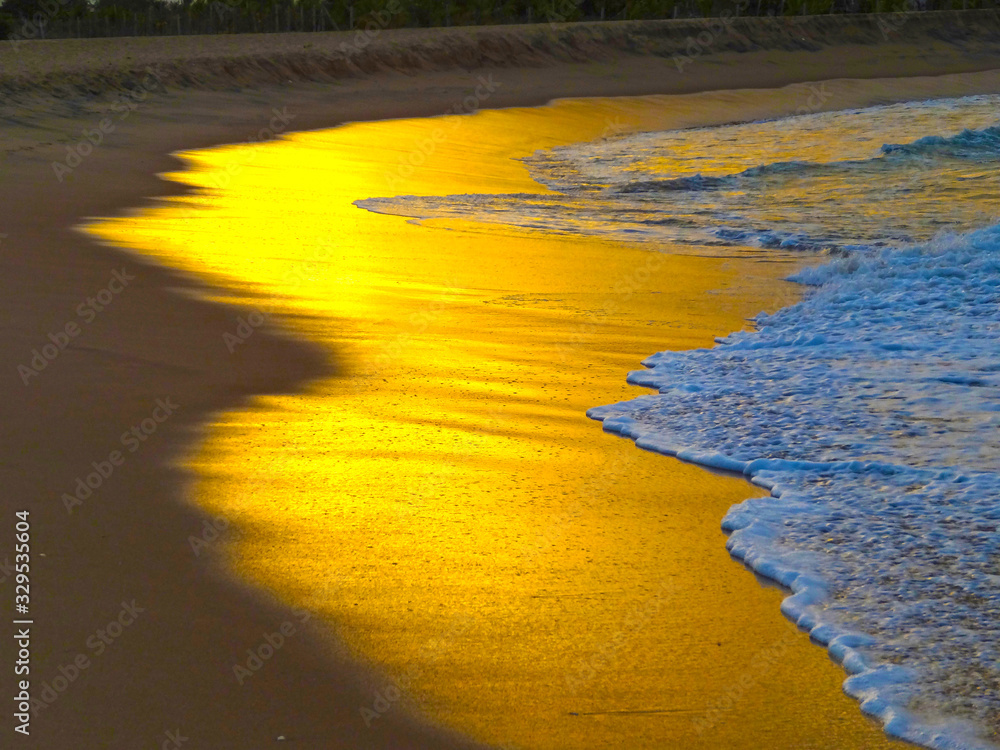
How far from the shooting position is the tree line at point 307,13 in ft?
138

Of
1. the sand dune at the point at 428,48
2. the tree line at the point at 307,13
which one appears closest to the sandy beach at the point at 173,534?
the sand dune at the point at 428,48

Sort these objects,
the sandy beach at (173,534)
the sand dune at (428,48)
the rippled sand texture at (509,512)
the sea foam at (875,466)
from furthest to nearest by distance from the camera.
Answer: the sand dune at (428,48) → the sea foam at (875,466) → the rippled sand texture at (509,512) → the sandy beach at (173,534)

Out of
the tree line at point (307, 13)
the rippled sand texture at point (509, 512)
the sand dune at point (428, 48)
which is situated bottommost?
the rippled sand texture at point (509, 512)

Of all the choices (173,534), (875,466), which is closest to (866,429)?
(875,466)

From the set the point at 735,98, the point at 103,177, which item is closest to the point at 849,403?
the point at 103,177

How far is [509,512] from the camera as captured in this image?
155 inches

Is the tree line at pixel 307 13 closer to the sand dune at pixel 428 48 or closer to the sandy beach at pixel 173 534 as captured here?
the sand dune at pixel 428 48

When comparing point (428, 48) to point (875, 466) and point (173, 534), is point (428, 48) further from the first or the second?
point (173, 534)

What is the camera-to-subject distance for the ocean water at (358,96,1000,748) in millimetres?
3053

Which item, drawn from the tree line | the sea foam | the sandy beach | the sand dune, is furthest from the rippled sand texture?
the tree line

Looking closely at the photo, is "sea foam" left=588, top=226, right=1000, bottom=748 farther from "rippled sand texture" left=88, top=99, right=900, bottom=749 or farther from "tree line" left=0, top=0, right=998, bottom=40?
"tree line" left=0, top=0, right=998, bottom=40

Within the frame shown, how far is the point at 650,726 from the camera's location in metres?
2.72

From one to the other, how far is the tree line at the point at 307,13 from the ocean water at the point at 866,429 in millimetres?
34392

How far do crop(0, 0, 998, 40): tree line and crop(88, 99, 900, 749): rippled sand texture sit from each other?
36.1 metres
